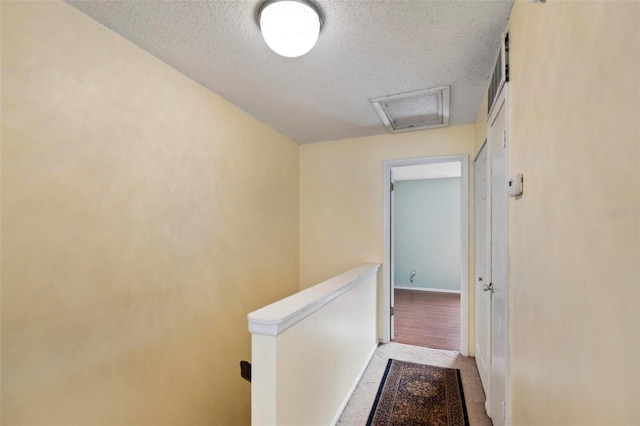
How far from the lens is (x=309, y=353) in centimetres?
156

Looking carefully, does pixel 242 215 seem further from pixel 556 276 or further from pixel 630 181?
pixel 630 181

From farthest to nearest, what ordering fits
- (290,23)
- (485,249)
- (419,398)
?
(485,249), (419,398), (290,23)

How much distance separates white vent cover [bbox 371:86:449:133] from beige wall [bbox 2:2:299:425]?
4.44 feet

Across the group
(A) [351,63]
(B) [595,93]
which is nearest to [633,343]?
(B) [595,93]

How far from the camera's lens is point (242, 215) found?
2568 mm

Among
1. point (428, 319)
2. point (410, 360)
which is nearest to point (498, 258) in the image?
point (410, 360)

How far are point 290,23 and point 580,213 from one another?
4.39 feet

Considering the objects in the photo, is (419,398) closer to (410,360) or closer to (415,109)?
(410,360)

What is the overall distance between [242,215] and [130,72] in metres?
1.31

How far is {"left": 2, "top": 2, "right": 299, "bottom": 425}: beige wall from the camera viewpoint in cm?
119

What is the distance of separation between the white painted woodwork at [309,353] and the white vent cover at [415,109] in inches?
58.7

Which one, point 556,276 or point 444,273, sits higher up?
point 556,276

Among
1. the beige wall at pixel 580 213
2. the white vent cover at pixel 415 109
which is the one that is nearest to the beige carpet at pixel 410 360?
the beige wall at pixel 580 213

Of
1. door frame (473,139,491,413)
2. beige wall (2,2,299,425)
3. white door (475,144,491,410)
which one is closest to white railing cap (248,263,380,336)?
beige wall (2,2,299,425)
